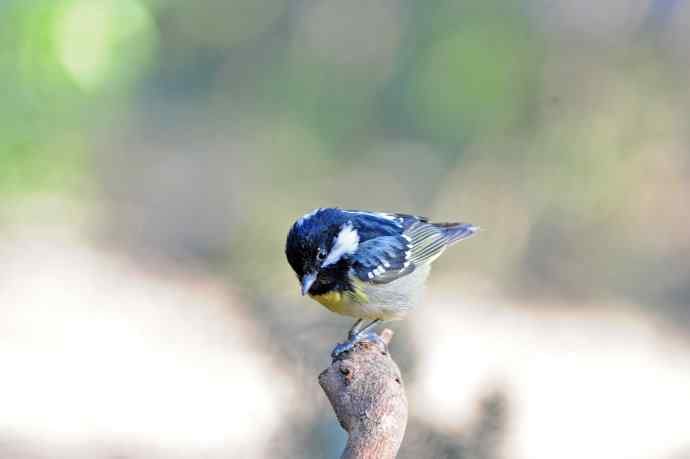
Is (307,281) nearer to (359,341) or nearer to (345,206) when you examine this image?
(359,341)

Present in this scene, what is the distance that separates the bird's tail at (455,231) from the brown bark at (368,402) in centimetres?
166

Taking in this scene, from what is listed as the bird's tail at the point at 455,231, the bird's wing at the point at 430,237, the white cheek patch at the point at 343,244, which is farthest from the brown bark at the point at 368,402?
the bird's tail at the point at 455,231

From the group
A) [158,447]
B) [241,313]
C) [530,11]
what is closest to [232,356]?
[241,313]

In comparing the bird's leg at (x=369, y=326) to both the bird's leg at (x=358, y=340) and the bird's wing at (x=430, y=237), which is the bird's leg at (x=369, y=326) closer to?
the bird's leg at (x=358, y=340)

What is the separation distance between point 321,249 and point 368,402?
3.26 ft

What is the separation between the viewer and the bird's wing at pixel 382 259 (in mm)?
4867

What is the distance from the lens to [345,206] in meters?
9.97

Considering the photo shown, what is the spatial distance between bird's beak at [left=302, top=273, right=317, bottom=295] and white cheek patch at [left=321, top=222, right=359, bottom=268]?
0.12m

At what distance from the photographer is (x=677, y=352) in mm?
8648

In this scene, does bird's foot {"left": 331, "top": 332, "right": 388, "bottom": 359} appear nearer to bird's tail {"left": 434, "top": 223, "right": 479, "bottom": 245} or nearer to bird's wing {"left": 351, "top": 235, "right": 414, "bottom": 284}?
bird's wing {"left": 351, "top": 235, "right": 414, "bottom": 284}

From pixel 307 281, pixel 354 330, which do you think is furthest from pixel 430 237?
pixel 307 281

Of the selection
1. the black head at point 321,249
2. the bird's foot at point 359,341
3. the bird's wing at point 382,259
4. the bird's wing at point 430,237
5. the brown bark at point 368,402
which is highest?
the bird's wing at point 430,237

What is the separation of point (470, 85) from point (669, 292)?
3.01 meters

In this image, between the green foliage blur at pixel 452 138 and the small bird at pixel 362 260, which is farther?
the green foliage blur at pixel 452 138
